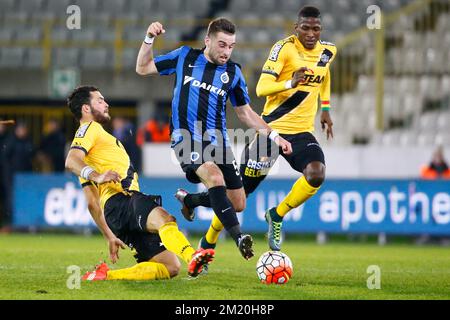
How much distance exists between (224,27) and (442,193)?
788cm

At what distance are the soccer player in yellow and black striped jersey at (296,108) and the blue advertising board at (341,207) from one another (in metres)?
5.59

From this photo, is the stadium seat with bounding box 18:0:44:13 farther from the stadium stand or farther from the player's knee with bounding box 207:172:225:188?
the player's knee with bounding box 207:172:225:188

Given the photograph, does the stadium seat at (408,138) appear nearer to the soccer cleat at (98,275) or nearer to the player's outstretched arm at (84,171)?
the soccer cleat at (98,275)

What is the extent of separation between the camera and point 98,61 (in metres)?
22.0

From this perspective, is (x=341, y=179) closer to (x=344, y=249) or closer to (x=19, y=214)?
(x=344, y=249)

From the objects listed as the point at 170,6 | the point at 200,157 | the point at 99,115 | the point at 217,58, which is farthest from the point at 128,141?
the point at 200,157

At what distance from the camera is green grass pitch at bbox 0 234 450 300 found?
7.85m

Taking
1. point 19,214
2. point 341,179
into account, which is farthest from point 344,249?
point 19,214

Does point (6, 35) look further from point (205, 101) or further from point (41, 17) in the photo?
point (205, 101)

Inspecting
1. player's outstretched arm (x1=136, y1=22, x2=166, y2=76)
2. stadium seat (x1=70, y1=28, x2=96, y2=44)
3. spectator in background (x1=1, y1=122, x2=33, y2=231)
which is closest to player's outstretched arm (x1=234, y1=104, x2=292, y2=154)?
player's outstretched arm (x1=136, y1=22, x2=166, y2=76)

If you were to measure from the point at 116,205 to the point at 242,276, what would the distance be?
1.56 metres

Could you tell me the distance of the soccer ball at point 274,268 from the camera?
8.62 meters

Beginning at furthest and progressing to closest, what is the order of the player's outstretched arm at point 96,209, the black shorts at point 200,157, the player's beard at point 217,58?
1. the player's beard at point 217,58
2. the black shorts at point 200,157
3. the player's outstretched arm at point 96,209

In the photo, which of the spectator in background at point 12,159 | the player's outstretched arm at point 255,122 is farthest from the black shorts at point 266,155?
the spectator in background at point 12,159
